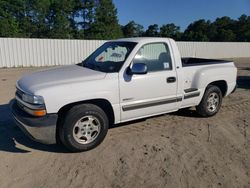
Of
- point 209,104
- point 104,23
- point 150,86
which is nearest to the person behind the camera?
point 150,86

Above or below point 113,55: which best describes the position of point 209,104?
below

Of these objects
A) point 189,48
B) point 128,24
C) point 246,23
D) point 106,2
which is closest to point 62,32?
point 106,2

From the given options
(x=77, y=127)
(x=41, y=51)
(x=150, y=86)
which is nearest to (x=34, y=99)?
(x=77, y=127)

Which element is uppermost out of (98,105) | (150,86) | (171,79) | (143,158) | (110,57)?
(110,57)

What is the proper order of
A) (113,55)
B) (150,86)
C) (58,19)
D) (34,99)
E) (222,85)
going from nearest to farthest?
(34,99) → (150,86) → (113,55) → (222,85) → (58,19)

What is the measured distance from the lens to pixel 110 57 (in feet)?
15.2

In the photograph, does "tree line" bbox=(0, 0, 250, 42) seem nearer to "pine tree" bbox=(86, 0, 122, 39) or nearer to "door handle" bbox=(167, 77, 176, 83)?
"pine tree" bbox=(86, 0, 122, 39)

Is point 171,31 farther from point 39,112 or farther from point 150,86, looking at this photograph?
point 39,112

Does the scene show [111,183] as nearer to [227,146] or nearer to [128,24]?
[227,146]

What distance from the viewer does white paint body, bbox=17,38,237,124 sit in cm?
356

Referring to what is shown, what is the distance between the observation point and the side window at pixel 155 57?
4.37 meters

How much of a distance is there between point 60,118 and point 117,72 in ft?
3.98

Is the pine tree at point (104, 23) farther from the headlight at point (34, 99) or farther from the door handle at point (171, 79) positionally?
the headlight at point (34, 99)

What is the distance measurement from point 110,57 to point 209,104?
267cm
